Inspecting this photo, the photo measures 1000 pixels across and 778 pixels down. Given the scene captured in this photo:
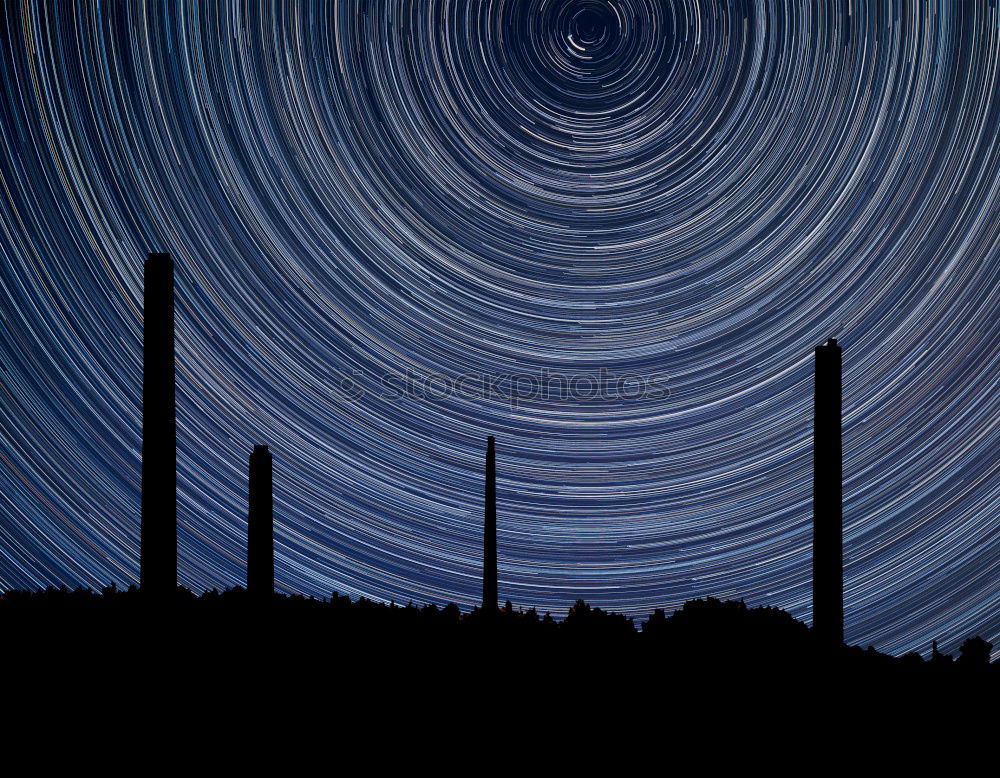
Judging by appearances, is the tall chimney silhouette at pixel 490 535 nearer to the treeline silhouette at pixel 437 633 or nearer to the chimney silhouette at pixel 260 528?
the treeline silhouette at pixel 437 633

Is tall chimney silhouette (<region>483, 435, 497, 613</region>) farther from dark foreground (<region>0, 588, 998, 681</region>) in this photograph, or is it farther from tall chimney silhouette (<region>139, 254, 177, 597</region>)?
tall chimney silhouette (<region>139, 254, 177, 597</region>)

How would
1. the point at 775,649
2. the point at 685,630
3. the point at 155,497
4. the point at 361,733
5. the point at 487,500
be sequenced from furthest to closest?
the point at 487,500 → the point at 685,630 → the point at 775,649 → the point at 155,497 → the point at 361,733

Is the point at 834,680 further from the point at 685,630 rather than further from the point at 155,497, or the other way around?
the point at 155,497

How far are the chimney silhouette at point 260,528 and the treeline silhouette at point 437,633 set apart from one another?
0.20 meters

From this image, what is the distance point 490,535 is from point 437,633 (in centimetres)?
266

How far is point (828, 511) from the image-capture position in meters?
6.26

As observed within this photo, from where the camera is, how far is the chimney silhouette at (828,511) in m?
6.23

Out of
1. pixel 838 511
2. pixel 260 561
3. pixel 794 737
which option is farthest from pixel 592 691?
pixel 260 561

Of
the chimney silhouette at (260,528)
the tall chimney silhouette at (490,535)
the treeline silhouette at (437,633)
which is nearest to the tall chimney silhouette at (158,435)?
the treeline silhouette at (437,633)

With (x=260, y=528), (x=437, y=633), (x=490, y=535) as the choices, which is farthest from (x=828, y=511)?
(x=260, y=528)

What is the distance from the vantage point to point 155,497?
18.6 ft

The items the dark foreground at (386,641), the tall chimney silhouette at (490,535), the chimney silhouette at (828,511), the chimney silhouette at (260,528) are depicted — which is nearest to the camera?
the dark foreground at (386,641)

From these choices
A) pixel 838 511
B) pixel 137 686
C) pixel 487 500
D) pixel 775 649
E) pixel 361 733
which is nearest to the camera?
pixel 361 733

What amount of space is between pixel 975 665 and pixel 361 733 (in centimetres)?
523
